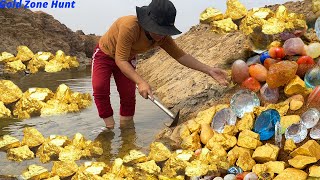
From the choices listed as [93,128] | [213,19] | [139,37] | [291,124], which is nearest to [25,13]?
[213,19]

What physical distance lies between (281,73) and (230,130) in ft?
1.99

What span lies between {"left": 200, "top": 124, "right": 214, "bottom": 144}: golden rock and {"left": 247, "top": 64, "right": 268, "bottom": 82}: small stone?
24.8 inches

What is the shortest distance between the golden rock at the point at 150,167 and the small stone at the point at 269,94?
3.84 ft

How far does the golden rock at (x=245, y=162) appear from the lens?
9.65 ft

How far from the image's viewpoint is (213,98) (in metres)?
4.18

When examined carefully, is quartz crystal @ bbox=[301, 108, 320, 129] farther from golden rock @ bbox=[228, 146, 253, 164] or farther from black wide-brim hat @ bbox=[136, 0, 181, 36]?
black wide-brim hat @ bbox=[136, 0, 181, 36]

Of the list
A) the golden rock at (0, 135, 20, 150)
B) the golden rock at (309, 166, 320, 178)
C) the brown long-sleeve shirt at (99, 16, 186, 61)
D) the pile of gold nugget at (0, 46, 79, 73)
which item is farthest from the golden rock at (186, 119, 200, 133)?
the pile of gold nugget at (0, 46, 79, 73)

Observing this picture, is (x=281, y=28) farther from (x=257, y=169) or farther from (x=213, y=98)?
(x=257, y=169)

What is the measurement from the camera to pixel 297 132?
123 inches

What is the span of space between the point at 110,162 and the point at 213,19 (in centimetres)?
322

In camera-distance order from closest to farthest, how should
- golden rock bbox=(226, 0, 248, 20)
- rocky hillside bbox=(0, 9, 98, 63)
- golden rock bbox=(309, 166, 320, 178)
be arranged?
golden rock bbox=(309, 166, 320, 178), golden rock bbox=(226, 0, 248, 20), rocky hillside bbox=(0, 9, 98, 63)

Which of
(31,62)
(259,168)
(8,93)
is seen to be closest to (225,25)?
(31,62)

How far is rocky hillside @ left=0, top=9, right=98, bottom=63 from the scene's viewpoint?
33.5 feet

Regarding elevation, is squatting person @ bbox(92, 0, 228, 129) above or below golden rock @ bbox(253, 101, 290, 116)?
above
